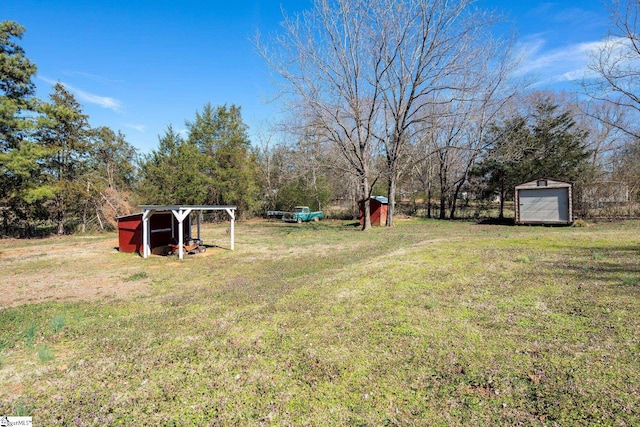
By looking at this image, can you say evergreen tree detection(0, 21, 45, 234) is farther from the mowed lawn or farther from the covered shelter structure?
the mowed lawn

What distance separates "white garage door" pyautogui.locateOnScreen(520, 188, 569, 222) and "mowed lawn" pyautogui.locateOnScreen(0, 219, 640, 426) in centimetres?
1110

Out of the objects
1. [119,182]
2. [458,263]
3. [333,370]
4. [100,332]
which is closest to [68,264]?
[100,332]

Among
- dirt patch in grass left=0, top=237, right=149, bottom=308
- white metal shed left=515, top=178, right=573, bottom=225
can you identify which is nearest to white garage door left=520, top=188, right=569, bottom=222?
white metal shed left=515, top=178, right=573, bottom=225

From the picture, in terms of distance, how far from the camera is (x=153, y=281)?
7.29 m

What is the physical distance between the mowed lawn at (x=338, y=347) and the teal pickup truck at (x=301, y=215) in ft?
52.8

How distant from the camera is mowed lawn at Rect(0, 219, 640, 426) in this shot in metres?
2.62

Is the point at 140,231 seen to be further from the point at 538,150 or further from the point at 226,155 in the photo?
the point at 538,150

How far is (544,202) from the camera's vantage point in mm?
16969

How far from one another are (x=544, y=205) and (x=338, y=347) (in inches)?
699

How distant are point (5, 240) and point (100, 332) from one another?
16.6 metres

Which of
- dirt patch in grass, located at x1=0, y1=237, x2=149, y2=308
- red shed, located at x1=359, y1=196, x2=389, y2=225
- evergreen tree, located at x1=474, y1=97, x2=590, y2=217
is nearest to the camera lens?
dirt patch in grass, located at x1=0, y1=237, x2=149, y2=308

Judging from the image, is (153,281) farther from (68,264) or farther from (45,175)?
(45,175)

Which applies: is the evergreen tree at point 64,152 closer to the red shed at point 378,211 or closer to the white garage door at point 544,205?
the red shed at point 378,211

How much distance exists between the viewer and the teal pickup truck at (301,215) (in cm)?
2358
